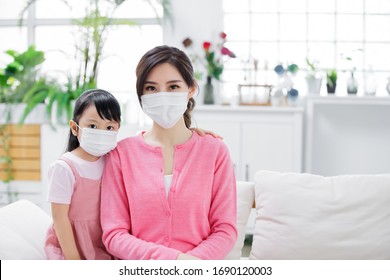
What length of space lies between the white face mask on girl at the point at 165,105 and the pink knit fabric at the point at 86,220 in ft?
0.86

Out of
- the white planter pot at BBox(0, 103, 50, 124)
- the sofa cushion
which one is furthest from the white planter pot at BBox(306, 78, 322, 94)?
the sofa cushion

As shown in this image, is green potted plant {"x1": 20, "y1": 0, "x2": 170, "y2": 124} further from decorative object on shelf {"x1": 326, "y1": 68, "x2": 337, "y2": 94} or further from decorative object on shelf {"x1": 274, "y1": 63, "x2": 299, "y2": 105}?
decorative object on shelf {"x1": 326, "y1": 68, "x2": 337, "y2": 94}

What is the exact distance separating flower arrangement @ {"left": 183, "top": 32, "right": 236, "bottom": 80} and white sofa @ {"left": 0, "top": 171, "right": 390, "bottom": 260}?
231 centimetres

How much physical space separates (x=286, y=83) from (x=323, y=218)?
2415 mm

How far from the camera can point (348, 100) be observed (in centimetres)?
429

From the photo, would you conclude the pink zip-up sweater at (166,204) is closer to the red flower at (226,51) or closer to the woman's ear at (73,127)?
the woman's ear at (73,127)

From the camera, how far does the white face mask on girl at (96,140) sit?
160cm

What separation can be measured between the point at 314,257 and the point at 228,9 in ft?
10.4

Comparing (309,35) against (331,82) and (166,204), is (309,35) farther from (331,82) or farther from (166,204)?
(166,204)

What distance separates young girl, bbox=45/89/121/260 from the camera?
62.1 inches

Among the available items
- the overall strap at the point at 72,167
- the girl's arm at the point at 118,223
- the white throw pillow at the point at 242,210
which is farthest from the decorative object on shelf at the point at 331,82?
the overall strap at the point at 72,167

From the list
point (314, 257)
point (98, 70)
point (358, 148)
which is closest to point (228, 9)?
point (98, 70)

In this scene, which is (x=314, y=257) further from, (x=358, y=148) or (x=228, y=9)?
(x=228, y=9)
